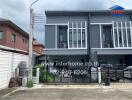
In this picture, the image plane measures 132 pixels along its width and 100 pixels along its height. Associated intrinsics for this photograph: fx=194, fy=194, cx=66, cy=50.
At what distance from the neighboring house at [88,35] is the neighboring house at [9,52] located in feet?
17.0

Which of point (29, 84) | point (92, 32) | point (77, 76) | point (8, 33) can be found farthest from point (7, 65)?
point (92, 32)

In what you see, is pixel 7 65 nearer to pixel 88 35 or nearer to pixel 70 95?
pixel 70 95

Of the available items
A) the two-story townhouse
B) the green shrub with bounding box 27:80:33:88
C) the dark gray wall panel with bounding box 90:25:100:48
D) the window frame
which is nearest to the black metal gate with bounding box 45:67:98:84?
the green shrub with bounding box 27:80:33:88

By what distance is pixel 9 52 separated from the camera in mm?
14203

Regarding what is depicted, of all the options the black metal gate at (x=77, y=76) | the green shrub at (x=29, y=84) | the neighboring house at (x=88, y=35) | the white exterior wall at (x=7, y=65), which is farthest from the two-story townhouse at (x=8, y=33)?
the green shrub at (x=29, y=84)

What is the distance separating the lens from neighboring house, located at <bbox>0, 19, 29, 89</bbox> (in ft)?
43.5

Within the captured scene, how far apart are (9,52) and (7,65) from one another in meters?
0.96

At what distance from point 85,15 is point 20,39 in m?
12.3

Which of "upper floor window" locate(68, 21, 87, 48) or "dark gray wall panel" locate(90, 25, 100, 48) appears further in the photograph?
"dark gray wall panel" locate(90, 25, 100, 48)

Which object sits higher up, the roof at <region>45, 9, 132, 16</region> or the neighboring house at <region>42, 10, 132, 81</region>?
the roof at <region>45, 9, 132, 16</region>

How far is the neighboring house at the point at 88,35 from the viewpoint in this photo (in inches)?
998

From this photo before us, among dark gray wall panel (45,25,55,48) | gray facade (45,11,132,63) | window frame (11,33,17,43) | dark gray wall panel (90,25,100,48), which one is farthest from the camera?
window frame (11,33,17,43)

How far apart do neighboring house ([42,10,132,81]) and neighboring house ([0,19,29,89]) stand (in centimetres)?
517

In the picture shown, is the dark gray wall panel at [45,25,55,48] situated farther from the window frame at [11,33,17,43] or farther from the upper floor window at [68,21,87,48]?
the window frame at [11,33,17,43]
